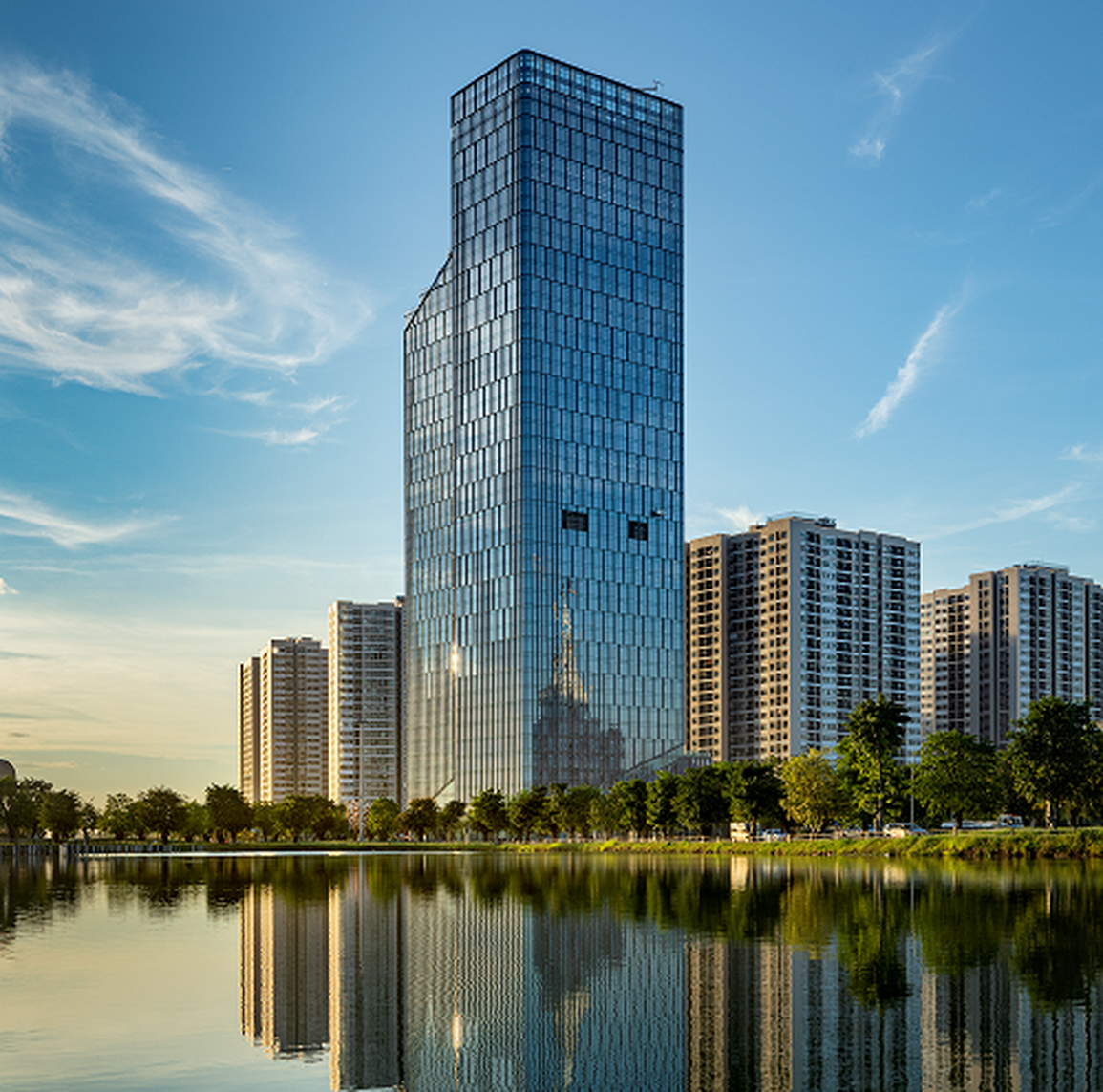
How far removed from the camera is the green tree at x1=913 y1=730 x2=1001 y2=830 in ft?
470

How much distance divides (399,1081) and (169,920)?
4748cm

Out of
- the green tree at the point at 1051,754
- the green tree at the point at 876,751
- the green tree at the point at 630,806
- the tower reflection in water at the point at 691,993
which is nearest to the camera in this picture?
the tower reflection in water at the point at 691,993

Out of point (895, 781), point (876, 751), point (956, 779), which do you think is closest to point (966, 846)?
point (956, 779)

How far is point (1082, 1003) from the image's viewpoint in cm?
3338

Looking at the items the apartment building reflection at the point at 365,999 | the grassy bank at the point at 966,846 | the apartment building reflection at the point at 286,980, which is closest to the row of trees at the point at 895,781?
the grassy bank at the point at 966,846

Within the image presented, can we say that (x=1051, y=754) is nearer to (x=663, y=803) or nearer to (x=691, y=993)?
(x=663, y=803)

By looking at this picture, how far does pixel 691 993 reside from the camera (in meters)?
36.2

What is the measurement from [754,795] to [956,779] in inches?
1085

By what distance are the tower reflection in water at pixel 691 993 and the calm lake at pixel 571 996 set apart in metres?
0.13

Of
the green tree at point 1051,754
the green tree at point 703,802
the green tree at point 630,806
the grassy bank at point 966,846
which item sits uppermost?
the green tree at point 1051,754

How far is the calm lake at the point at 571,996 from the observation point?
89.8 ft

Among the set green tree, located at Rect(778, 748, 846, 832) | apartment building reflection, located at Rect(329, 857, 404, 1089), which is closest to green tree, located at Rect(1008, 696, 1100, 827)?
green tree, located at Rect(778, 748, 846, 832)

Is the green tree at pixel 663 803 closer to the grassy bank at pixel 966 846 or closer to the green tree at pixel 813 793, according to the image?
the green tree at pixel 813 793

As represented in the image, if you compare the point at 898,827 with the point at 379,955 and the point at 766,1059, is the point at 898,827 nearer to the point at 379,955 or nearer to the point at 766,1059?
the point at 379,955
